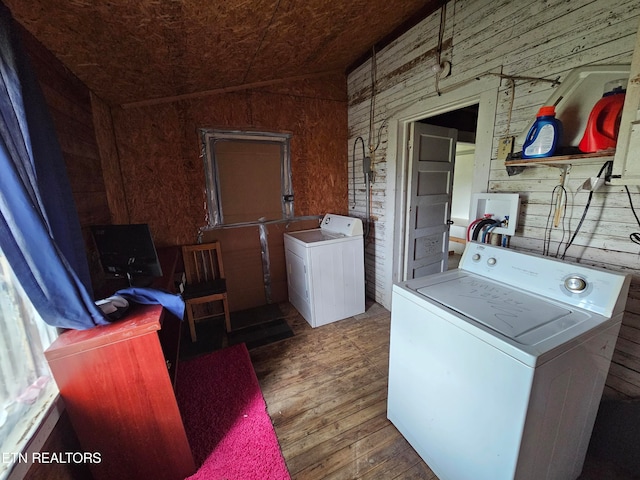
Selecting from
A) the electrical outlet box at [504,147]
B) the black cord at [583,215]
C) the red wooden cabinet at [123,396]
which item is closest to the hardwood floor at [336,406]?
the red wooden cabinet at [123,396]

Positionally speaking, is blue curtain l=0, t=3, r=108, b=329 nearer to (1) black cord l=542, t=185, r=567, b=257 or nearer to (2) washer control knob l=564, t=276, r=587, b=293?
(2) washer control knob l=564, t=276, r=587, b=293

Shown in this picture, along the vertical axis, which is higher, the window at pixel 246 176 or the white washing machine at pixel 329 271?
the window at pixel 246 176

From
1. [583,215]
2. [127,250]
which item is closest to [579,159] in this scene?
[583,215]

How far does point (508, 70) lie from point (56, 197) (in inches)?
94.9

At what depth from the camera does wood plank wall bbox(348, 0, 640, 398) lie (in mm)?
1149

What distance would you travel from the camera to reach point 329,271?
8.22 feet

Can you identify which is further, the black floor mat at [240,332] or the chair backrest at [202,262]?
the chair backrest at [202,262]

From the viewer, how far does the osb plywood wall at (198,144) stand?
2297mm

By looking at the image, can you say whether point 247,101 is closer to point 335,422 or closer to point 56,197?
point 56,197

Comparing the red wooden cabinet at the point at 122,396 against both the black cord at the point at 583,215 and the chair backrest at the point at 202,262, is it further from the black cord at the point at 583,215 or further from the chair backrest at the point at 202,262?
the black cord at the point at 583,215

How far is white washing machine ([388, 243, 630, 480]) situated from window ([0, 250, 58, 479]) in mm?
1522

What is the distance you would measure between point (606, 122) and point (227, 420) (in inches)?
95.6

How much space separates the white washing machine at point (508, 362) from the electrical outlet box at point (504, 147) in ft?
2.03

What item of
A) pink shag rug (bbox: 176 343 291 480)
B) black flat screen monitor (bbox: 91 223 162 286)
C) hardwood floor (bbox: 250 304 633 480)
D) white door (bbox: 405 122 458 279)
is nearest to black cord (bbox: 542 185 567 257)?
hardwood floor (bbox: 250 304 633 480)
